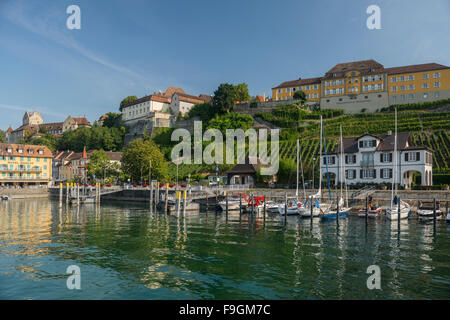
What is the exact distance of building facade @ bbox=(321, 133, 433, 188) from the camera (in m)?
53.7

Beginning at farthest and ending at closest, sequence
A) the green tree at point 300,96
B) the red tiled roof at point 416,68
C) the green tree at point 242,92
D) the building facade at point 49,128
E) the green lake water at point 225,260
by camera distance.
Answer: the building facade at point 49,128 → the green tree at point 242,92 → the green tree at point 300,96 → the red tiled roof at point 416,68 → the green lake water at point 225,260

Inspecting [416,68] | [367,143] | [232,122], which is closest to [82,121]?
[232,122]


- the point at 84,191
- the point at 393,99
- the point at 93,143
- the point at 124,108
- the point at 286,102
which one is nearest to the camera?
the point at 84,191

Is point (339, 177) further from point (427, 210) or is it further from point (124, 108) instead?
point (124, 108)

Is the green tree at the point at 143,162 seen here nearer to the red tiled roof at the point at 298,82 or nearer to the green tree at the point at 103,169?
the green tree at the point at 103,169

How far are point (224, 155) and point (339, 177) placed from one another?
32.1 meters

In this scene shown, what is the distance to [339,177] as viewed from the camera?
61094 mm

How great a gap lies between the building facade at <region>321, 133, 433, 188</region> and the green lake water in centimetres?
2009

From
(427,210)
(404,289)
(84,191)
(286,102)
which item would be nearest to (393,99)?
(286,102)

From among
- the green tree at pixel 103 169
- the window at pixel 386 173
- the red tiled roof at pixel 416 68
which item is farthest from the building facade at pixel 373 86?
the green tree at pixel 103 169

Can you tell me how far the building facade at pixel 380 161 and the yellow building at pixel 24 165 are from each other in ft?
257

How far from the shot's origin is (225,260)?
69.7 ft

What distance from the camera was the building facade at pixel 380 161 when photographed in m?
53.7

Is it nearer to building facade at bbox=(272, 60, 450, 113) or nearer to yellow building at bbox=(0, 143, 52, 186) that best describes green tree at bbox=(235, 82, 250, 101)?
building facade at bbox=(272, 60, 450, 113)
